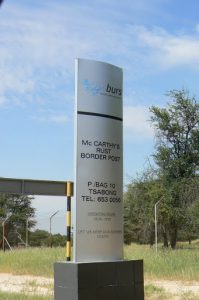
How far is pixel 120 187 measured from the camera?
895 centimetres

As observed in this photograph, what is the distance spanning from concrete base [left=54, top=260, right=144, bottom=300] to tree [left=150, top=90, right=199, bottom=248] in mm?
24591

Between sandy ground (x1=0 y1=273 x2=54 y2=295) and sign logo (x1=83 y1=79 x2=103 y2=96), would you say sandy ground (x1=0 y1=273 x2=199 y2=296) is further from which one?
sign logo (x1=83 y1=79 x2=103 y2=96)

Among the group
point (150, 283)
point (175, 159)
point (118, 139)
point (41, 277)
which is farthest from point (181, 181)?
point (118, 139)

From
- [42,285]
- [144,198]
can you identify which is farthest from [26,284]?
[144,198]

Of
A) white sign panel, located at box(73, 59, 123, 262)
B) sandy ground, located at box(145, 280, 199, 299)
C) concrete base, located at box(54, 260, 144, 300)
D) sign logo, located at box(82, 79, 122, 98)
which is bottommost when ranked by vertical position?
sandy ground, located at box(145, 280, 199, 299)

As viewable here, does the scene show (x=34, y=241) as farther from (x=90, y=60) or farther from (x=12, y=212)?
(x=90, y=60)

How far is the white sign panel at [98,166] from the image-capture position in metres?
8.40

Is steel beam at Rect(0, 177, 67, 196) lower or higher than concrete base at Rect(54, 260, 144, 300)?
A: higher

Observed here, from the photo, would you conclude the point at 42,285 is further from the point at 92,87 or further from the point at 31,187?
the point at 92,87

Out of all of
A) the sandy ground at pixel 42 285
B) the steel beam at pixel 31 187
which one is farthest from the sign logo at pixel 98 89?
the steel beam at pixel 31 187

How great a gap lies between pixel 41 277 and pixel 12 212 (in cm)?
3618

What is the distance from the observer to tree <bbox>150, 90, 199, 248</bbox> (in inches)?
1334

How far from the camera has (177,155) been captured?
119ft

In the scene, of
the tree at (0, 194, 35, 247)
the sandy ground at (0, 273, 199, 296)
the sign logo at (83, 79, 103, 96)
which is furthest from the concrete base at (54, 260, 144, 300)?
the tree at (0, 194, 35, 247)
